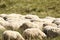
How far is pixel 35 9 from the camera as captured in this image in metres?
21.2

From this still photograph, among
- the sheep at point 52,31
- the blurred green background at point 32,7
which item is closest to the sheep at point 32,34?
the sheep at point 52,31

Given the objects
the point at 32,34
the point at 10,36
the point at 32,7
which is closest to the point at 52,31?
the point at 32,34

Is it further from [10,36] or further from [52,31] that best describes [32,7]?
[10,36]

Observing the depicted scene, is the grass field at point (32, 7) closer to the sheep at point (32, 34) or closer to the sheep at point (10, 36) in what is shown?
the sheep at point (32, 34)

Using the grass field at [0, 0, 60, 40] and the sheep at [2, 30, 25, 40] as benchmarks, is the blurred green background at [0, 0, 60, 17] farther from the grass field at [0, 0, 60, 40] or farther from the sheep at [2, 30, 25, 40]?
the sheep at [2, 30, 25, 40]

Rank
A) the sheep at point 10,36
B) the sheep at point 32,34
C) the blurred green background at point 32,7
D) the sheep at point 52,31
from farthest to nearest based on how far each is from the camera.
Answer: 1. the blurred green background at point 32,7
2. the sheep at point 52,31
3. the sheep at point 32,34
4. the sheep at point 10,36

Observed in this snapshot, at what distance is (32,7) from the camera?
71.2ft

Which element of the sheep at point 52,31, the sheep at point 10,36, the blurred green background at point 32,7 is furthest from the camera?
the blurred green background at point 32,7

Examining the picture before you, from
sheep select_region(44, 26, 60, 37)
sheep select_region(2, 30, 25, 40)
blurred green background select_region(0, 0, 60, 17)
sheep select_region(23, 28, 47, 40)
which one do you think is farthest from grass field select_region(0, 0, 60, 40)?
sheep select_region(2, 30, 25, 40)

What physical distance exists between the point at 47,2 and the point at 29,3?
5.10ft

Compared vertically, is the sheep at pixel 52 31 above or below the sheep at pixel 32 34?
below


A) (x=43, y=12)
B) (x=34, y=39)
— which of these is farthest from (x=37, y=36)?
(x=43, y=12)

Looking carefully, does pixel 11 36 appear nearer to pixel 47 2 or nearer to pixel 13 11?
pixel 13 11

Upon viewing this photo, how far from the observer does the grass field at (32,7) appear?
20.5 metres
